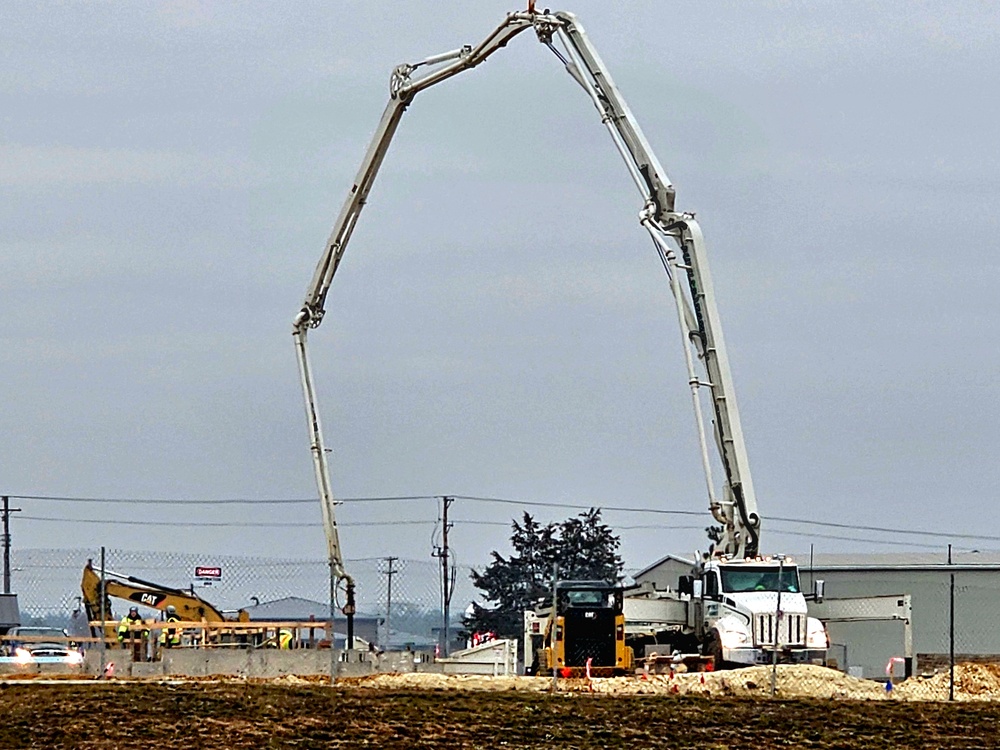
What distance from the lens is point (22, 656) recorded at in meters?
44.3

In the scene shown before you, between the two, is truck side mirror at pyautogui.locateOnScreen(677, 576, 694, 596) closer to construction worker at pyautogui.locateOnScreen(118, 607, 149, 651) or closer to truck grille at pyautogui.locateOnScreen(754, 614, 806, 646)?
truck grille at pyautogui.locateOnScreen(754, 614, 806, 646)

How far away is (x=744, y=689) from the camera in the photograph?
33281 millimetres

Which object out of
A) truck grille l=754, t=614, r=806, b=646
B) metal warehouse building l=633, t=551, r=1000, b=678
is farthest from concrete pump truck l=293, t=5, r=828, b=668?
metal warehouse building l=633, t=551, r=1000, b=678

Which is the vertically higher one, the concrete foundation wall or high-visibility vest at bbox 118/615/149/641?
high-visibility vest at bbox 118/615/149/641

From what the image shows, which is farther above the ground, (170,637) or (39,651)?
(170,637)

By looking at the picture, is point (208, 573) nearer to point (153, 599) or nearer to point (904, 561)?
point (153, 599)

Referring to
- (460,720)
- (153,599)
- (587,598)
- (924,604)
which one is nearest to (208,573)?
(153,599)

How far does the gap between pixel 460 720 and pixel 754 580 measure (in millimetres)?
14734

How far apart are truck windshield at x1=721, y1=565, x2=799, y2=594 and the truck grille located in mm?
1478

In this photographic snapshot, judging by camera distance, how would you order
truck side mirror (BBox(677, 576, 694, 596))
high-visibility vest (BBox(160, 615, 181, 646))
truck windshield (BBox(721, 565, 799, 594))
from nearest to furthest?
truck windshield (BBox(721, 565, 799, 594)) → truck side mirror (BBox(677, 576, 694, 596)) → high-visibility vest (BBox(160, 615, 181, 646))

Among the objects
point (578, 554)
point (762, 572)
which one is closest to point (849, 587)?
point (578, 554)

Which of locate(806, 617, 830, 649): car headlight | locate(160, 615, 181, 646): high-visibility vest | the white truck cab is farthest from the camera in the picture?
locate(160, 615, 181, 646): high-visibility vest

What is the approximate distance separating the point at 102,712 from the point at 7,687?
426cm

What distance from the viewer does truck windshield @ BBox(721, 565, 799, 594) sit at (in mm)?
40438
